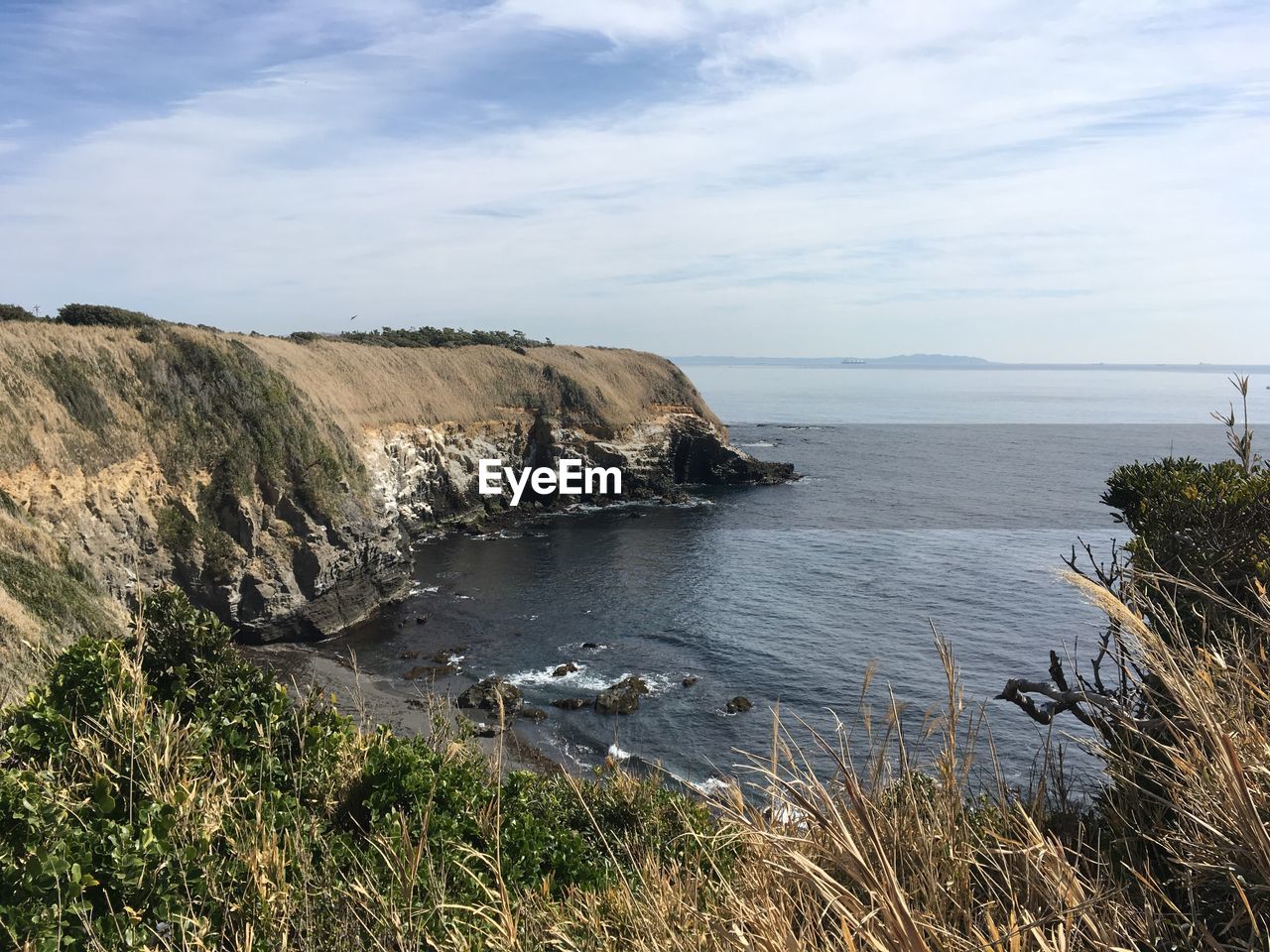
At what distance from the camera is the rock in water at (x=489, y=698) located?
107 ft

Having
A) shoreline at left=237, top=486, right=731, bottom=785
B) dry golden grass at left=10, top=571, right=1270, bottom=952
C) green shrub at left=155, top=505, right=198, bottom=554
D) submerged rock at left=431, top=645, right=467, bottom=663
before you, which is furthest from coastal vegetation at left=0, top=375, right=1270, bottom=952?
green shrub at left=155, top=505, right=198, bottom=554

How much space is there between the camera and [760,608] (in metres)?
46.0

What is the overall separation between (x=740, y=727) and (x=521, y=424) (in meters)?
51.1

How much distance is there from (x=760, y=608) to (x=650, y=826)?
105ft

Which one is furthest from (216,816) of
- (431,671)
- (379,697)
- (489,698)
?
(431,671)

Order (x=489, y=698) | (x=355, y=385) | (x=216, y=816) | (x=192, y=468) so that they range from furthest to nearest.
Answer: (x=355, y=385) < (x=192, y=468) < (x=489, y=698) < (x=216, y=816)

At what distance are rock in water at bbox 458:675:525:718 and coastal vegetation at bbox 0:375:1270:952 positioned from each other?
1569cm

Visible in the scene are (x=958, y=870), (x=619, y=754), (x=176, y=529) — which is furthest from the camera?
(x=176, y=529)

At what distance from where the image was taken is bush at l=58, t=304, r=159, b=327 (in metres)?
47.2

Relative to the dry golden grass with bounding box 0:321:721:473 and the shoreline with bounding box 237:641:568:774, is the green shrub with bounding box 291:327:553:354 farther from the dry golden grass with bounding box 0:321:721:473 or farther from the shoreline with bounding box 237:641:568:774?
the shoreline with bounding box 237:641:568:774

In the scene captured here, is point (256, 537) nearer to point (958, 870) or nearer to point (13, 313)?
point (13, 313)

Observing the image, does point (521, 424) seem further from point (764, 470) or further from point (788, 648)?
point (788, 648)

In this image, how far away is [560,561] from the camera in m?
56.5

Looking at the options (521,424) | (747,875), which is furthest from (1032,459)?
(747,875)
